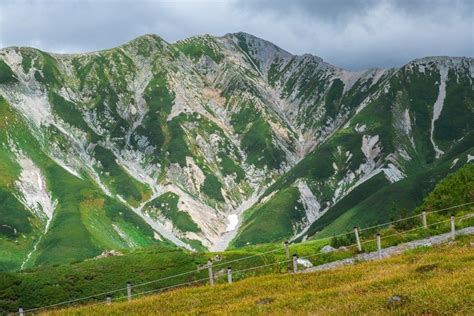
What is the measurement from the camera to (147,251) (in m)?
110

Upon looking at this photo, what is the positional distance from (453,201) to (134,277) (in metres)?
55.9

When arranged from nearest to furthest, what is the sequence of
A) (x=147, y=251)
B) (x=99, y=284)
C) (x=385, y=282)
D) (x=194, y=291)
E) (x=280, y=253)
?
(x=385, y=282) < (x=194, y=291) < (x=99, y=284) < (x=280, y=253) < (x=147, y=251)

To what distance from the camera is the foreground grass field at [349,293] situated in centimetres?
2150

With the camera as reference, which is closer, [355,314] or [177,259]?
[355,314]

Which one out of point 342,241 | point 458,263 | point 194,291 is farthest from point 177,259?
point 458,263

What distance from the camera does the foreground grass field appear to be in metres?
21.5

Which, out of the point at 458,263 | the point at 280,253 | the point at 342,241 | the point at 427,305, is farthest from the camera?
the point at 280,253

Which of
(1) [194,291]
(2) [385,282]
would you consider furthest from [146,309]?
(2) [385,282]

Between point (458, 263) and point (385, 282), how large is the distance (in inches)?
208

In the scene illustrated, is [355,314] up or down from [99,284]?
up

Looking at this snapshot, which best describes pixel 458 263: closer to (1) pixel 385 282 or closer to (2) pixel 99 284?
(1) pixel 385 282

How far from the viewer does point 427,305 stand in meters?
20.7

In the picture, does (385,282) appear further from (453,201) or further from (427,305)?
(453,201)

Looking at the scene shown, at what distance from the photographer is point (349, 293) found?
2553 centimetres
